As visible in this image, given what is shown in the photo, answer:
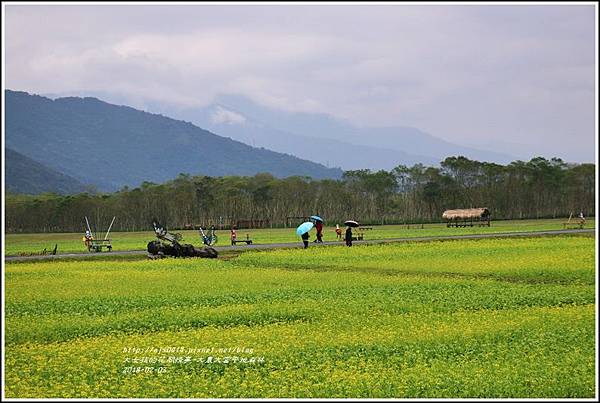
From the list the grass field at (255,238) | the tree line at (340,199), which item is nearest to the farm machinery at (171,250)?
the grass field at (255,238)

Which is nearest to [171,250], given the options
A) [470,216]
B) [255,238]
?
[255,238]

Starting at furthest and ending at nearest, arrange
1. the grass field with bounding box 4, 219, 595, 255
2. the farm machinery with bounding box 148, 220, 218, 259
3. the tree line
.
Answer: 1. the tree line
2. the grass field with bounding box 4, 219, 595, 255
3. the farm machinery with bounding box 148, 220, 218, 259

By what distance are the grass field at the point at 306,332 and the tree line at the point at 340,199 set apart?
68.5 m

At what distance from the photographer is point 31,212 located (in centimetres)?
10300

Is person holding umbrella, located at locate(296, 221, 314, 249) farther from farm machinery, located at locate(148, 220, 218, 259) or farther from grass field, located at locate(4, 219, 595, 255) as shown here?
grass field, located at locate(4, 219, 595, 255)

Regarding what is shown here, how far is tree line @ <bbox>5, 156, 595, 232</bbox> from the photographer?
101000 millimetres

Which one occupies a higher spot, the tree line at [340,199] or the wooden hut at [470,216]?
the tree line at [340,199]

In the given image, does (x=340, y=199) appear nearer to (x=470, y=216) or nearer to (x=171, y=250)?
(x=470, y=216)

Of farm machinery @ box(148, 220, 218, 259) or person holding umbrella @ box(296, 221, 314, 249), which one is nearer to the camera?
farm machinery @ box(148, 220, 218, 259)

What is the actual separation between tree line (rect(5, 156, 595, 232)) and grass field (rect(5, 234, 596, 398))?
68.5 m

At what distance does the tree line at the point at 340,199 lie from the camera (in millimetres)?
101000

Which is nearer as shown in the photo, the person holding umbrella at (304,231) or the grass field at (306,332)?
the grass field at (306,332)

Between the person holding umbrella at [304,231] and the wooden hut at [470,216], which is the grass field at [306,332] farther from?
the wooden hut at [470,216]

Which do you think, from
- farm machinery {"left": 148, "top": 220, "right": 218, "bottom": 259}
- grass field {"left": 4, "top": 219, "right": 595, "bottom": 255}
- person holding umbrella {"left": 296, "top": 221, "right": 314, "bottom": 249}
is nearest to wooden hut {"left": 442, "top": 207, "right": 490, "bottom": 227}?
grass field {"left": 4, "top": 219, "right": 595, "bottom": 255}
